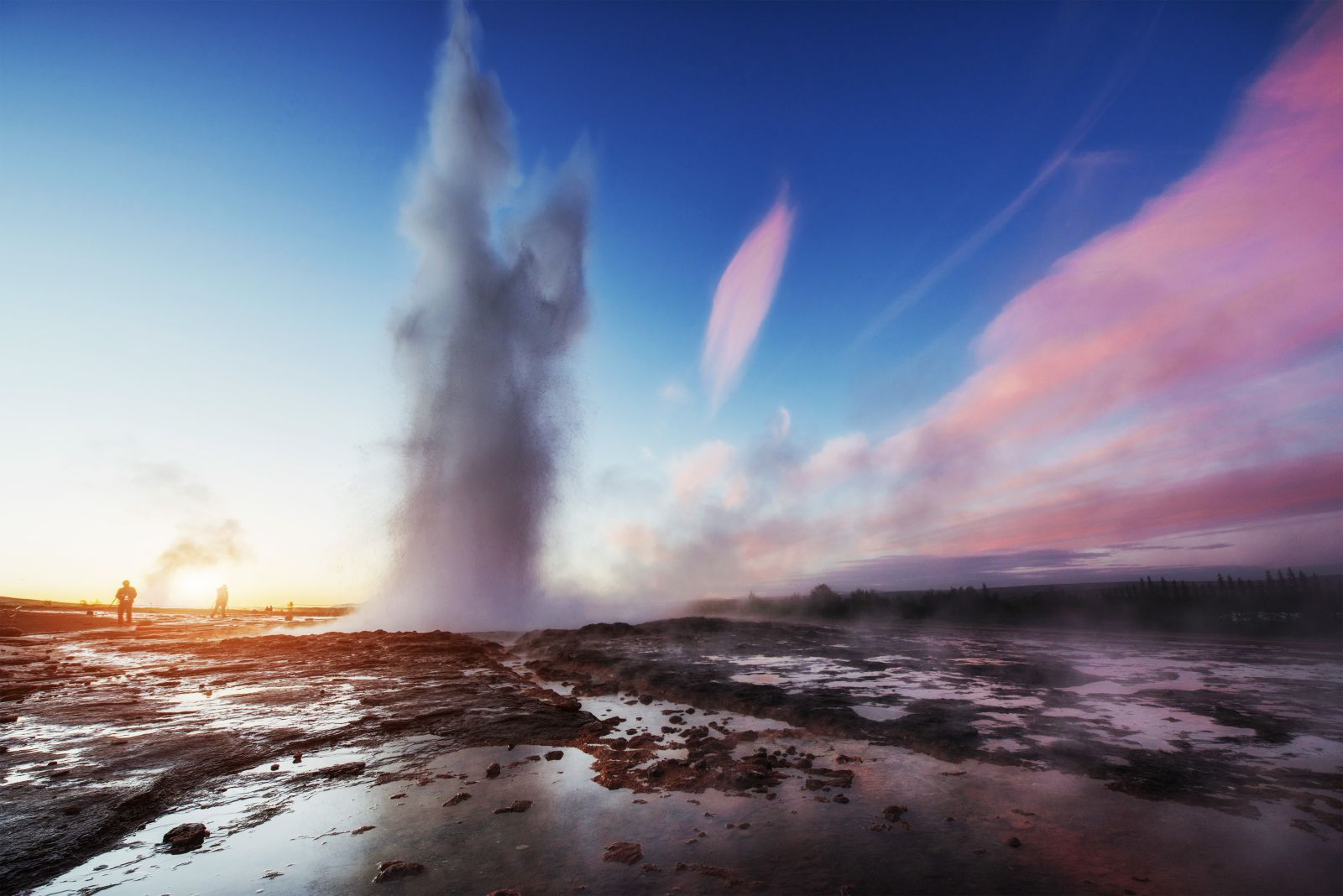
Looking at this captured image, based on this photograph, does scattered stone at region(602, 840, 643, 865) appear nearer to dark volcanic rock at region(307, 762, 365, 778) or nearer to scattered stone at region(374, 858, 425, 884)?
scattered stone at region(374, 858, 425, 884)

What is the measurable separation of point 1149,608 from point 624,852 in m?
48.2

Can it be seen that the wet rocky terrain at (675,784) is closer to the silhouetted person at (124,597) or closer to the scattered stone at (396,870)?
the scattered stone at (396,870)

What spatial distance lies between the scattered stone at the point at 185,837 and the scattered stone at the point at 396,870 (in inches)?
86.9

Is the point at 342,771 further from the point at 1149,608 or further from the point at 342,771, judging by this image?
the point at 1149,608

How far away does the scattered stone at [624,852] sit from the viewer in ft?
17.0

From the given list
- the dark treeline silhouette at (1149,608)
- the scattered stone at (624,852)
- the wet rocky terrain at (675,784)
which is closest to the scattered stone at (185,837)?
the wet rocky terrain at (675,784)

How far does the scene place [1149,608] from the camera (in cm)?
3847

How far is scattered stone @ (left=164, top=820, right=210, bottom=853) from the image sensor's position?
550 centimetres

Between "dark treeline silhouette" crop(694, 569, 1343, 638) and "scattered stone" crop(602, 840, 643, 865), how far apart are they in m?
36.2

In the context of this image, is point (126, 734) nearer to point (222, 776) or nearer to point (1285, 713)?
point (222, 776)

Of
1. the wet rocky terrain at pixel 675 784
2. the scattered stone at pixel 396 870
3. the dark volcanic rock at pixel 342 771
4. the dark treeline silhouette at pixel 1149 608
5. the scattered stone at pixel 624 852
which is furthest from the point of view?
the dark treeline silhouette at pixel 1149 608

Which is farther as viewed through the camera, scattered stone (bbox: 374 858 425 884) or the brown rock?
the brown rock

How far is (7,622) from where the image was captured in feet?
101

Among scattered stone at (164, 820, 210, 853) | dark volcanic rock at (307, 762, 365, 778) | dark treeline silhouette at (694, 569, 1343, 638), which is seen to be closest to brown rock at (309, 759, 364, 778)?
dark volcanic rock at (307, 762, 365, 778)
